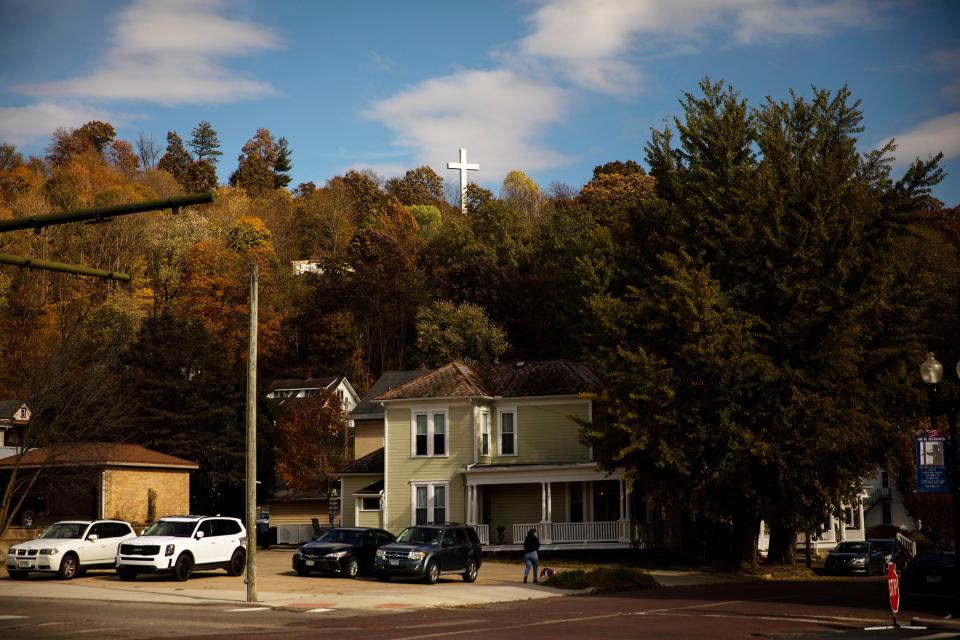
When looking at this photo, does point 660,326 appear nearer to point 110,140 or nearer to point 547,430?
point 547,430

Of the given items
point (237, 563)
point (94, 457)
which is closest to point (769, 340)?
point (237, 563)

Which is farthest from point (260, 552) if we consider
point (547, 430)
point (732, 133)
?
point (732, 133)

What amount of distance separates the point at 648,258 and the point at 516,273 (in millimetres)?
36209

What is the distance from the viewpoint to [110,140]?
480ft

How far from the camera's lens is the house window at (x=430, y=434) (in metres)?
51.7

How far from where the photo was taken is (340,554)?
119 feet

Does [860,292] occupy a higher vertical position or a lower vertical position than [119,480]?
higher

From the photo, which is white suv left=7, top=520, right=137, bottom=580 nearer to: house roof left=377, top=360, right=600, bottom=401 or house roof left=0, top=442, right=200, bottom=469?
house roof left=0, top=442, right=200, bottom=469

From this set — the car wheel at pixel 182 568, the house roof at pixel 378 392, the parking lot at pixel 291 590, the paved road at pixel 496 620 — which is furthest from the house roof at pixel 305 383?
the paved road at pixel 496 620

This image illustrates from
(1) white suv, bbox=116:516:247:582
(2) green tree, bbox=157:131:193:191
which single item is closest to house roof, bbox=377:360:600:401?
(1) white suv, bbox=116:516:247:582

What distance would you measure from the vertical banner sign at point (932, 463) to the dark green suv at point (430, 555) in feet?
52.5

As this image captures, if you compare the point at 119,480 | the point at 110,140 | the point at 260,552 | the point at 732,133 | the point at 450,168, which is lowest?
the point at 260,552

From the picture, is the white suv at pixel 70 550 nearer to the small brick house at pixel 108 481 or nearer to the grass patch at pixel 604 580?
the small brick house at pixel 108 481

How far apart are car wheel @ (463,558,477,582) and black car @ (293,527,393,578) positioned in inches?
125
